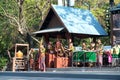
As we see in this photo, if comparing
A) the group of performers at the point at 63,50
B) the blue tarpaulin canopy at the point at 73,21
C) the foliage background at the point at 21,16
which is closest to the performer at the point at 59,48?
the group of performers at the point at 63,50

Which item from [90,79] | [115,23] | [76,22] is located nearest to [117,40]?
[115,23]

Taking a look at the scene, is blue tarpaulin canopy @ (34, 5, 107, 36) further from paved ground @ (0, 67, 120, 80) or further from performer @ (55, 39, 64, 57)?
paved ground @ (0, 67, 120, 80)

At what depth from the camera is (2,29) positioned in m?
45.9

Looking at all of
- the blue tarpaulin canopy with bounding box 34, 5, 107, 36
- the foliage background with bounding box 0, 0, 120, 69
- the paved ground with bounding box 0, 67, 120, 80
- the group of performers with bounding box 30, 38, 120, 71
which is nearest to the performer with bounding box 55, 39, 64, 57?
the group of performers with bounding box 30, 38, 120, 71

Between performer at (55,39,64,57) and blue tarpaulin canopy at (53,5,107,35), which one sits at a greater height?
blue tarpaulin canopy at (53,5,107,35)

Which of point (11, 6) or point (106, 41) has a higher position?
point (11, 6)

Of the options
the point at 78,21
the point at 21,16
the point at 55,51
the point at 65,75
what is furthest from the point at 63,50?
the point at 21,16

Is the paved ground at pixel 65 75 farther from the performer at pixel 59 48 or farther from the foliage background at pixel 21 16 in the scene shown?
the foliage background at pixel 21 16

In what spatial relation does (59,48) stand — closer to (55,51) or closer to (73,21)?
(55,51)

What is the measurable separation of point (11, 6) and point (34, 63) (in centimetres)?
1732

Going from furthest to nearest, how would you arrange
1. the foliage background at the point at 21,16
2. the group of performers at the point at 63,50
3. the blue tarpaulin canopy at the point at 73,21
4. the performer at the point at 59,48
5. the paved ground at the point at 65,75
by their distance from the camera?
the foliage background at the point at 21,16 < the blue tarpaulin canopy at the point at 73,21 < the performer at the point at 59,48 < the group of performers at the point at 63,50 < the paved ground at the point at 65,75

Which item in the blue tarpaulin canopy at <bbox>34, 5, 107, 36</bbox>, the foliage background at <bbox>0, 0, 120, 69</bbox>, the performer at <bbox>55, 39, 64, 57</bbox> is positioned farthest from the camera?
the foliage background at <bbox>0, 0, 120, 69</bbox>

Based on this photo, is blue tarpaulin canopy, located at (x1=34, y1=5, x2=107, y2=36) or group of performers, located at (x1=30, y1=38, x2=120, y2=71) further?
blue tarpaulin canopy, located at (x1=34, y1=5, x2=107, y2=36)

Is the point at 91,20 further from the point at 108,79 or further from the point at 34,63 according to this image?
the point at 108,79
